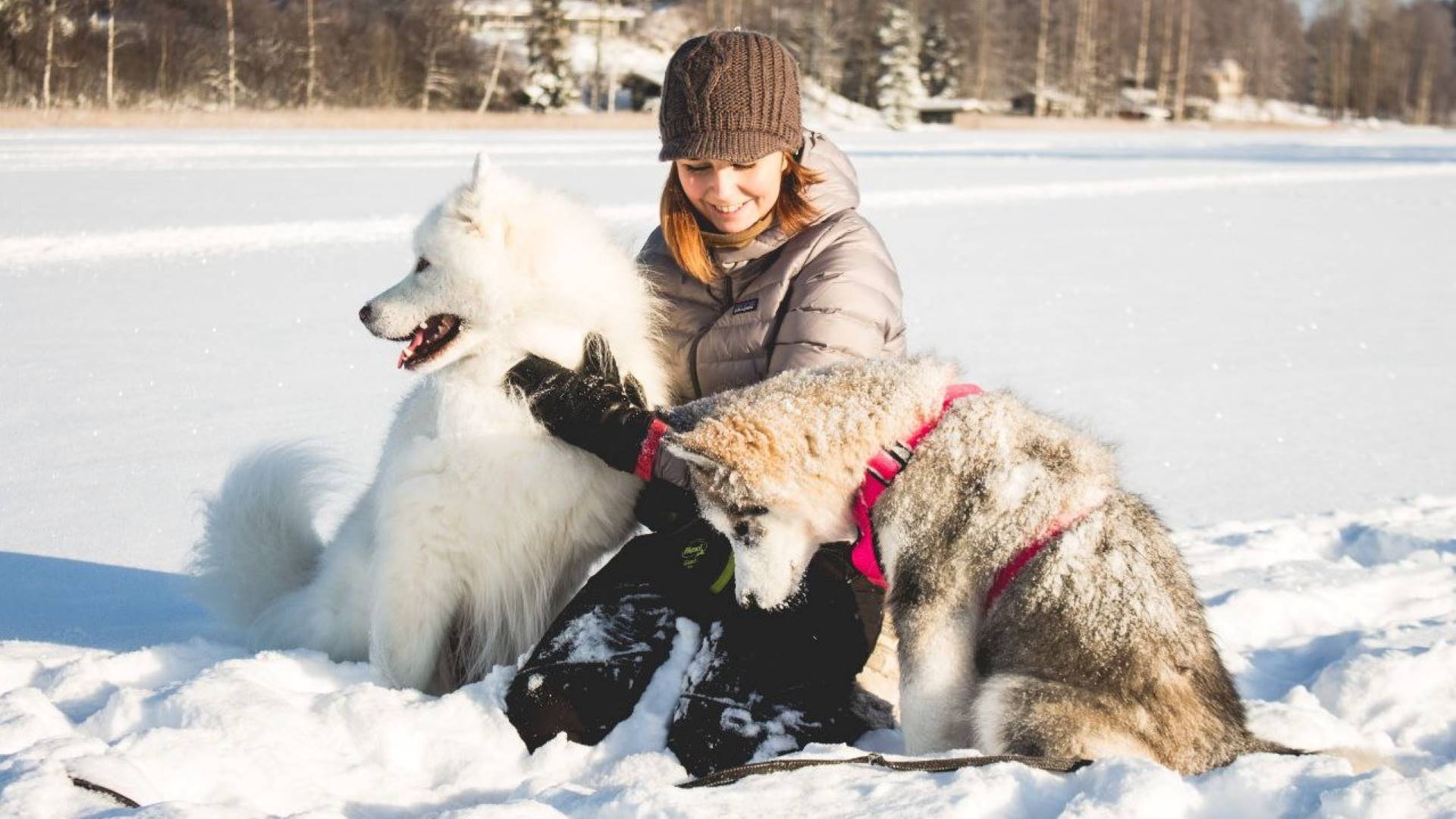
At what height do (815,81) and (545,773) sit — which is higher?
(815,81)

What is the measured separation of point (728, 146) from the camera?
2.98 m

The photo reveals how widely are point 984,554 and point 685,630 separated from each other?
97cm

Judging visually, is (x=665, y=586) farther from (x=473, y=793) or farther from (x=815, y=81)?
(x=815, y=81)

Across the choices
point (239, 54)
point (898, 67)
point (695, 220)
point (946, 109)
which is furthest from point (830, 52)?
point (695, 220)

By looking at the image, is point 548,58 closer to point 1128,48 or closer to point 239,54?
point 239,54

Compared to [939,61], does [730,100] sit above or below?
below

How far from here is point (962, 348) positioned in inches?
296

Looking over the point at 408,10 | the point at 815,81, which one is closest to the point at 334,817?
the point at 408,10

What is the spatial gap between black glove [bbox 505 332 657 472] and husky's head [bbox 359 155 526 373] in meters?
0.16

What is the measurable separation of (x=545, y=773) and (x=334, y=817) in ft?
1.89

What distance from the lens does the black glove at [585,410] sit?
2.84 m

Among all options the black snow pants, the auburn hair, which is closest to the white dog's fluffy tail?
the black snow pants

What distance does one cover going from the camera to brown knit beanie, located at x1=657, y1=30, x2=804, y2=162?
9.78 feet

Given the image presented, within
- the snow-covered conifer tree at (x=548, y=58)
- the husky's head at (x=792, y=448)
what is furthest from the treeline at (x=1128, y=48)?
the husky's head at (x=792, y=448)
